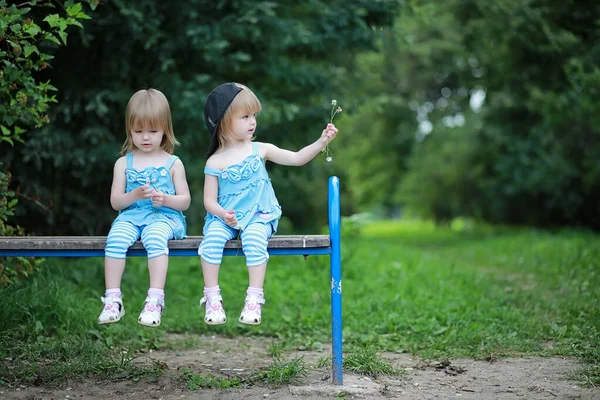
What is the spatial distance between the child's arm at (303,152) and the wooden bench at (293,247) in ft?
0.76

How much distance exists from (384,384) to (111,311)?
1675 mm

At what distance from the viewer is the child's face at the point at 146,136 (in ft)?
14.6

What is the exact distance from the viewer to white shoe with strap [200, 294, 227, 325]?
159 inches

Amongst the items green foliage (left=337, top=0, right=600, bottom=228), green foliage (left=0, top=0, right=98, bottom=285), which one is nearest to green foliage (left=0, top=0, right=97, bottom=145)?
green foliage (left=0, top=0, right=98, bottom=285)

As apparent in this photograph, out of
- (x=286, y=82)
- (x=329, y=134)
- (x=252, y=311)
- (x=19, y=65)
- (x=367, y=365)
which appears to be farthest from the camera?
(x=286, y=82)

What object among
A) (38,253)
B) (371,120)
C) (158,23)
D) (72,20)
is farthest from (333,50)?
(371,120)

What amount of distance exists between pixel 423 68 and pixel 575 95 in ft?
41.6

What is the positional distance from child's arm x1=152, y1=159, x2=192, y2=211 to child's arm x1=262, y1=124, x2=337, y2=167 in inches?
21.4

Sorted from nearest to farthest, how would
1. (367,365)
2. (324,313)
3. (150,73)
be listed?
(367,365), (324,313), (150,73)

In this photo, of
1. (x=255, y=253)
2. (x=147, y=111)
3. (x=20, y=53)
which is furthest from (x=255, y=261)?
(x=20, y=53)

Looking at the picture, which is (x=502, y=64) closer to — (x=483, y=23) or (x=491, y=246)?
(x=483, y=23)

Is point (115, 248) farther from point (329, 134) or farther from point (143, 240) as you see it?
point (329, 134)

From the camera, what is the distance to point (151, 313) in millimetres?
4055

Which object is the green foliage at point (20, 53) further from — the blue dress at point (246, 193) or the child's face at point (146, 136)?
the blue dress at point (246, 193)
